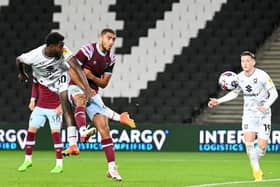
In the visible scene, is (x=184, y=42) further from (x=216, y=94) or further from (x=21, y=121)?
(x=21, y=121)

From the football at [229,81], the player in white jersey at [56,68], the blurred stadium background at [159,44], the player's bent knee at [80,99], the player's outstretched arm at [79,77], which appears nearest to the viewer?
the player's outstretched arm at [79,77]

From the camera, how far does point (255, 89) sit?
13797 millimetres

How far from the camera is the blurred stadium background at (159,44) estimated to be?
2586cm

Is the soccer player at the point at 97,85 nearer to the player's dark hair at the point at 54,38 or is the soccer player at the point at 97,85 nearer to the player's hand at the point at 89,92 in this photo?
the player's hand at the point at 89,92

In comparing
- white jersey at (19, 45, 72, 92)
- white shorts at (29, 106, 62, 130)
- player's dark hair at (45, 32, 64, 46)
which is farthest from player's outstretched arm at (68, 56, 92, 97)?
white shorts at (29, 106, 62, 130)

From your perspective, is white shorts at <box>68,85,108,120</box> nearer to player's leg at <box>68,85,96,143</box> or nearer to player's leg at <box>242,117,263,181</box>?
player's leg at <box>68,85,96,143</box>

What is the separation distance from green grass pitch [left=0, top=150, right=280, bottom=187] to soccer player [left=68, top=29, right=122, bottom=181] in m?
0.55

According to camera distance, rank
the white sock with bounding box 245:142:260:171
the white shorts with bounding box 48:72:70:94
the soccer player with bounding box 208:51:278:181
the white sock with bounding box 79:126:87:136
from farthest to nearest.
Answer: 1. the white shorts with bounding box 48:72:70:94
2. the soccer player with bounding box 208:51:278:181
3. the white sock with bounding box 245:142:260:171
4. the white sock with bounding box 79:126:87:136

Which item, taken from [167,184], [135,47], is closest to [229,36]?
[135,47]

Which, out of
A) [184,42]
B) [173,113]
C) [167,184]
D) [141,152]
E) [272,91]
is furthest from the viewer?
[184,42]

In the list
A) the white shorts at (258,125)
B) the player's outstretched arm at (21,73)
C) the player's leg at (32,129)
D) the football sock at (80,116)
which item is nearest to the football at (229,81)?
the white shorts at (258,125)

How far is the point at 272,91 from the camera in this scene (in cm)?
1374

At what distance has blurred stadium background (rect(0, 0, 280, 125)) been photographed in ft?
84.8

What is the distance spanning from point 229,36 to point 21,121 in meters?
6.50
